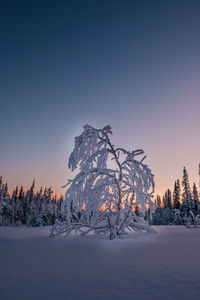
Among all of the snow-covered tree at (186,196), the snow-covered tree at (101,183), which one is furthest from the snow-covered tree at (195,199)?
the snow-covered tree at (101,183)

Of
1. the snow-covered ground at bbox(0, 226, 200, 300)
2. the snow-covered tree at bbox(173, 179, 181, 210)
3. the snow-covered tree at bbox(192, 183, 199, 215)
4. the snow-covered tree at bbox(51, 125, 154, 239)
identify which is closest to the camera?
the snow-covered ground at bbox(0, 226, 200, 300)

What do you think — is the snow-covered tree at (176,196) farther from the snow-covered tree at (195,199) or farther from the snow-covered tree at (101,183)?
the snow-covered tree at (101,183)

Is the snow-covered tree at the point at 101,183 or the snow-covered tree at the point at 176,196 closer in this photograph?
the snow-covered tree at the point at 101,183

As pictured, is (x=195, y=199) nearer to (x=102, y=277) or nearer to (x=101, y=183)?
(x=101, y=183)

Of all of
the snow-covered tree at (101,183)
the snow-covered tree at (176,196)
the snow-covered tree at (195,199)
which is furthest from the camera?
the snow-covered tree at (176,196)

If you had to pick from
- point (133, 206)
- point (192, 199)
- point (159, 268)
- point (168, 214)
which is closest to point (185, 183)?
point (192, 199)

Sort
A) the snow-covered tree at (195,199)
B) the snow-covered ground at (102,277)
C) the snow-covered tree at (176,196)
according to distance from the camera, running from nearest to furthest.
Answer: the snow-covered ground at (102,277)
the snow-covered tree at (195,199)
the snow-covered tree at (176,196)

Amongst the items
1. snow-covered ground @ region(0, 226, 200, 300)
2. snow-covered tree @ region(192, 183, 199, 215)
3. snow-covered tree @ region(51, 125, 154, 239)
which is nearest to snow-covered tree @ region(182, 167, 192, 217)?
snow-covered tree @ region(192, 183, 199, 215)

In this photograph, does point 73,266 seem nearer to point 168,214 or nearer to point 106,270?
point 106,270

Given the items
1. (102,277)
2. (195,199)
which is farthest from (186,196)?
(102,277)

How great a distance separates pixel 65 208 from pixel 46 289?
5.16m

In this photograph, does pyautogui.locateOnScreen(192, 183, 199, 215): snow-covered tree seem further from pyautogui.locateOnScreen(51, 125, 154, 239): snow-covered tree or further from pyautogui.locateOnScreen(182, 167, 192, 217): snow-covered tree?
pyautogui.locateOnScreen(51, 125, 154, 239): snow-covered tree

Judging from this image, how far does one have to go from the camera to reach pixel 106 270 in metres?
2.60

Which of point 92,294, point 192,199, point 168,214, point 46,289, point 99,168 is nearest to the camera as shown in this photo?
point 92,294
